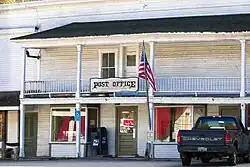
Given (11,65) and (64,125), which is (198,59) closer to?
(64,125)

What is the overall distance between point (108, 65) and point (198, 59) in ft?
15.5

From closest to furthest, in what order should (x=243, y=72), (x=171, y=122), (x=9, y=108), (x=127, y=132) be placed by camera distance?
(x=243, y=72) < (x=171, y=122) < (x=127, y=132) < (x=9, y=108)

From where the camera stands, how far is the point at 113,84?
1252 inches

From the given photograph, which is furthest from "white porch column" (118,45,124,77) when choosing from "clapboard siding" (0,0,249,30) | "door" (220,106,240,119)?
"door" (220,106,240,119)

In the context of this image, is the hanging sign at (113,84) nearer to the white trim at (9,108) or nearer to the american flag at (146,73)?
the american flag at (146,73)

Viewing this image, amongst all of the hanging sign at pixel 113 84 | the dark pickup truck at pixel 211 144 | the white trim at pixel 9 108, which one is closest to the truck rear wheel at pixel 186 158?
the dark pickup truck at pixel 211 144

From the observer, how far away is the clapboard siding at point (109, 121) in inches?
1334

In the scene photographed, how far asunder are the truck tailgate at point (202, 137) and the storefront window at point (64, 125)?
10.7 metres

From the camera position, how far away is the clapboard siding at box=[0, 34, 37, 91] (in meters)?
36.4

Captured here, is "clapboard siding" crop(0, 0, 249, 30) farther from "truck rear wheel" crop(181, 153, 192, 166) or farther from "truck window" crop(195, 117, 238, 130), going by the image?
"truck rear wheel" crop(181, 153, 192, 166)

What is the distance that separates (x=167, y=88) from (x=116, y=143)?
4.04 meters

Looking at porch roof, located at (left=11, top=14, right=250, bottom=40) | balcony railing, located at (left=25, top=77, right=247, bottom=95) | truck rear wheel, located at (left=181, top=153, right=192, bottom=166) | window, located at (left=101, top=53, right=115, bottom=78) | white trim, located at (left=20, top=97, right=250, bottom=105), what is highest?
porch roof, located at (left=11, top=14, right=250, bottom=40)

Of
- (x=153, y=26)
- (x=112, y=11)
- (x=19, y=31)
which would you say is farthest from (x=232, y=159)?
(x=19, y=31)

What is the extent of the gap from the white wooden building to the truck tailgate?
5.72m
